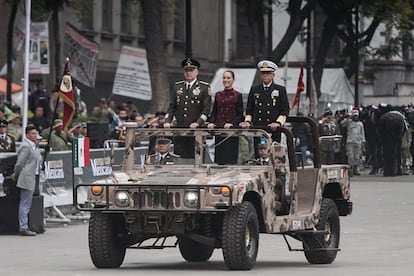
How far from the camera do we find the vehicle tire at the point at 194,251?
17.3 m

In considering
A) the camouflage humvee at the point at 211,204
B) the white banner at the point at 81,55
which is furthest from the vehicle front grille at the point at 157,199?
the white banner at the point at 81,55

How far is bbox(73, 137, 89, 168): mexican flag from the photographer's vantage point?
2477cm

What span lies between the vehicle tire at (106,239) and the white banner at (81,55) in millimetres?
19018

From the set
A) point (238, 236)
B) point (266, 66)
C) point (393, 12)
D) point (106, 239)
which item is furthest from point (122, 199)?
point (393, 12)

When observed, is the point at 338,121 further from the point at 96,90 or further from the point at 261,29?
the point at 96,90

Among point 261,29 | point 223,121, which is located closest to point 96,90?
point 261,29

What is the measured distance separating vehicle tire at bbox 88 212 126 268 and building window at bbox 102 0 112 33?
41.9 metres

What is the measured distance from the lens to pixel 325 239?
17234 mm

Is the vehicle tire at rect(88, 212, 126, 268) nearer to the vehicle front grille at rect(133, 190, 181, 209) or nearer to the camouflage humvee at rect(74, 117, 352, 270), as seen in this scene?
the camouflage humvee at rect(74, 117, 352, 270)

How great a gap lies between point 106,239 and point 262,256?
3.11m

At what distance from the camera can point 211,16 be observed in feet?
225

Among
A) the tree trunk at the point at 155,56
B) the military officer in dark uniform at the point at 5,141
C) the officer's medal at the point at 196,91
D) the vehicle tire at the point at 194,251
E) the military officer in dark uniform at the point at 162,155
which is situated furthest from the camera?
the tree trunk at the point at 155,56

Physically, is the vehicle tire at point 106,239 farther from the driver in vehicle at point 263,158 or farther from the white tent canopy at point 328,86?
the white tent canopy at point 328,86

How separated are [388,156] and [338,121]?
9.63 ft
